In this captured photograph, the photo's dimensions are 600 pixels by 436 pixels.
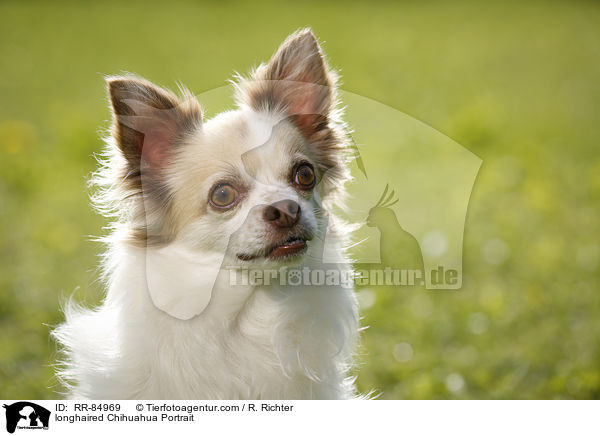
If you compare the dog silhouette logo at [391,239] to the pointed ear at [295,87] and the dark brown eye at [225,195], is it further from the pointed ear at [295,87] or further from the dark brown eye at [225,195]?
the dark brown eye at [225,195]

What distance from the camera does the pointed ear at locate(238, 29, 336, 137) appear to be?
6.80 ft

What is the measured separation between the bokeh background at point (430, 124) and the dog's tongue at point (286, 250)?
0.75 m

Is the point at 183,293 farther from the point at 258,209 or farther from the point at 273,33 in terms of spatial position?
the point at 273,33

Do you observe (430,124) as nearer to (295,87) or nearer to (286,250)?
(295,87)

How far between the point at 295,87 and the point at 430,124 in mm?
2106

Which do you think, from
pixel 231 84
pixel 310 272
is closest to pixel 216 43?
pixel 231 84

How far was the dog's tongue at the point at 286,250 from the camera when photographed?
6.25 feet

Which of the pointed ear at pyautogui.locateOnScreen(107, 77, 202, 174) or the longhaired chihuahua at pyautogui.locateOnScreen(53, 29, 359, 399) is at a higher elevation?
the pointed ear at pyautogui.locateOnScreen(107, 77, 202, 174)

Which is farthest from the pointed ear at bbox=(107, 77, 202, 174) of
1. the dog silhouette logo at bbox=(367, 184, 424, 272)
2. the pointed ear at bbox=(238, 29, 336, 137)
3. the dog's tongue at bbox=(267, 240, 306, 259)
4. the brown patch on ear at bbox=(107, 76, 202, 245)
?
the dog silhouette logo at bbox=(367, 184, 424, 272)

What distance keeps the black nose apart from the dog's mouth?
50 millimetres
